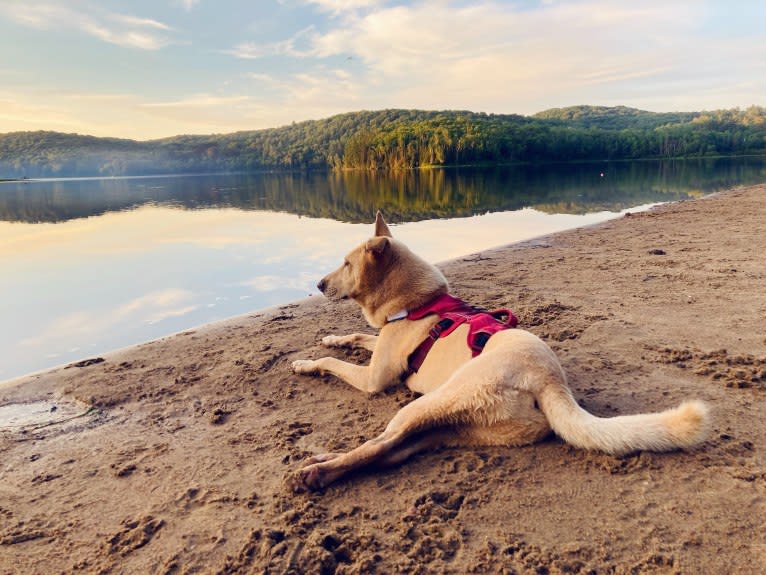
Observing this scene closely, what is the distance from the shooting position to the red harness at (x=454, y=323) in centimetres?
381

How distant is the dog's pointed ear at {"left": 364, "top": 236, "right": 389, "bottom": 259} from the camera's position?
15.0 feet

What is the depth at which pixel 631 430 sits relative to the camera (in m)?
3.06

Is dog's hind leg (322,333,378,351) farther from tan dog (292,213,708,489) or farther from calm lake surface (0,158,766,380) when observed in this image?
calm lake surface (0,158,766,380)

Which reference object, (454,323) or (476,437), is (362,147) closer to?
(454,323)

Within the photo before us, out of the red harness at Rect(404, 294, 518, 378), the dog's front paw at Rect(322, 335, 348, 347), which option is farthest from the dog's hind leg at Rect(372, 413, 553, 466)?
the dog's front paw at Rect(322, 335, 348, 347)

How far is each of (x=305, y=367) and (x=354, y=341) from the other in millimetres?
846

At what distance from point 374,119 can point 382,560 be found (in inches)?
5777

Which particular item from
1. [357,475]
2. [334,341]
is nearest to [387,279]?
[334,341]

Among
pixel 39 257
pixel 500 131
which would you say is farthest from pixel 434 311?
pixel 500 131

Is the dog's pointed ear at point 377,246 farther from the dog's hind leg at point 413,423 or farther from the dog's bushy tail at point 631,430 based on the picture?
the dog's bushy tail at point 631,430

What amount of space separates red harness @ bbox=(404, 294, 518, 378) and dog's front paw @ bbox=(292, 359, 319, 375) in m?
1.07

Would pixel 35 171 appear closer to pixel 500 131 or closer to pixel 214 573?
pixel 500 131

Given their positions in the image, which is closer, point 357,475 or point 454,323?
point 357,475

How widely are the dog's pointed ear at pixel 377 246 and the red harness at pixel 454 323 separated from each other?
2.17 feet
